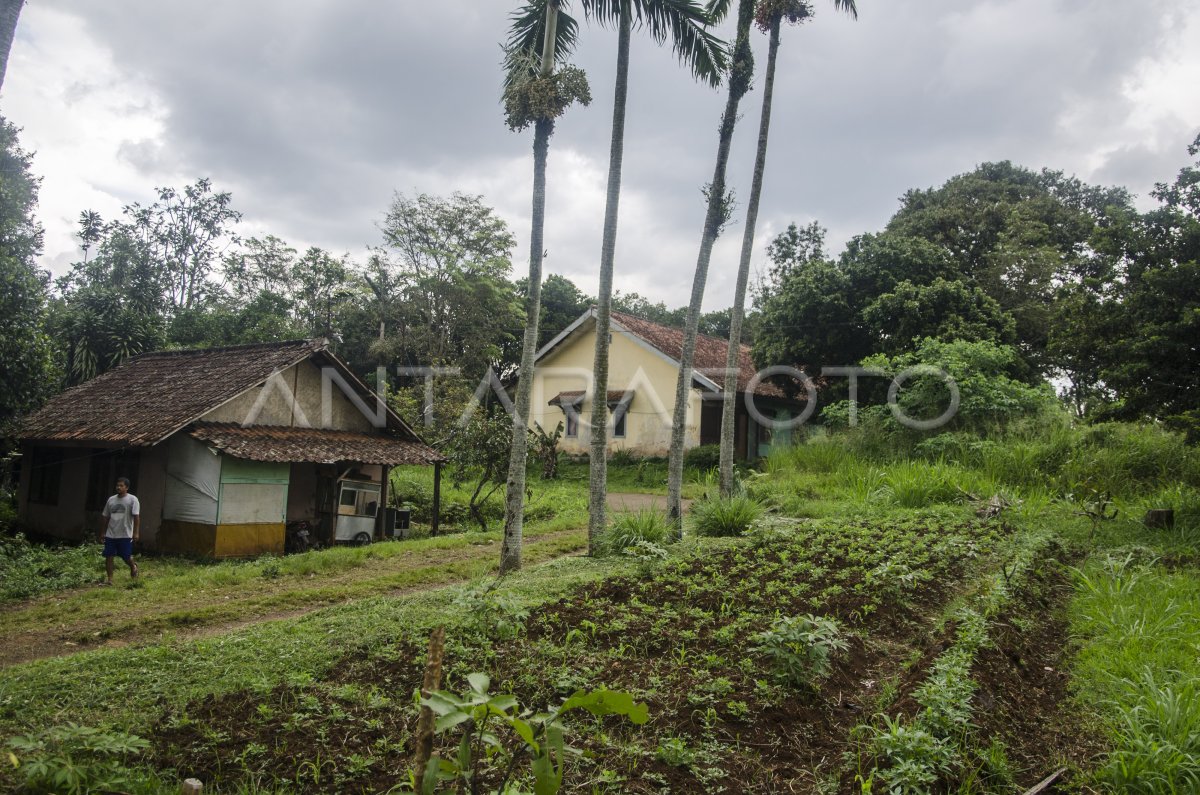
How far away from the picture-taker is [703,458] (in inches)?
941

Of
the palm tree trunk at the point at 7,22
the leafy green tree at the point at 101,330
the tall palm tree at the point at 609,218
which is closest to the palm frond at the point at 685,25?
the tall palm tree at the point at 609,218

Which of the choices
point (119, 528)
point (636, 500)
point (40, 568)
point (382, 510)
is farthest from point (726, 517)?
point (40, 568)

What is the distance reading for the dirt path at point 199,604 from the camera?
8.30 metres

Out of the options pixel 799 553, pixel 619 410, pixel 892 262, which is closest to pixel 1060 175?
pixel 892 262

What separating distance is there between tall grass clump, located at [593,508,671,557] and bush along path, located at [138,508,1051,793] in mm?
2981

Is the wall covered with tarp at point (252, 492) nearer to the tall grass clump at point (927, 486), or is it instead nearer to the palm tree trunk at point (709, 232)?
the palm tree trunk at point (709, 232)

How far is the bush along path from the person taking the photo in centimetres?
382

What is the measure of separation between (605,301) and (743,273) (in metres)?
4.33

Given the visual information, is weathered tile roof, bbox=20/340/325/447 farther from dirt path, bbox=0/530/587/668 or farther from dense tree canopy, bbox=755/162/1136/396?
dense tree canopy, bbox=755/162/1136/396

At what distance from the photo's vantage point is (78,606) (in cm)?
998

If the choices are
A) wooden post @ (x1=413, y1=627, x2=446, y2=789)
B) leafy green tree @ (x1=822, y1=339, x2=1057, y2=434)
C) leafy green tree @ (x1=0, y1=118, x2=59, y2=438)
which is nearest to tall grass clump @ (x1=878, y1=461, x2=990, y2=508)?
leafy green tree @ (x1=822, y1=339, x2=1057, y2=434)

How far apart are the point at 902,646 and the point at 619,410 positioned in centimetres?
2088

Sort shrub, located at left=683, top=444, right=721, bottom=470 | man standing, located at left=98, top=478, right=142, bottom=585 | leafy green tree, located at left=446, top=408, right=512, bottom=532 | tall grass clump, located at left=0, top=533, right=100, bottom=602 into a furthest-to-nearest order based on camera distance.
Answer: shrub, located at left=683, top=444, right=721, bottom=470
leafy green tree, located at left=446, top=408, right=512, bottom=532
man standing, located at left=98, top=478, right=142, bottom=585
tall grass clump, located at left=0, top=533, right=100, bottom=602

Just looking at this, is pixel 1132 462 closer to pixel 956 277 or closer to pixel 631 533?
pixel 956 277
